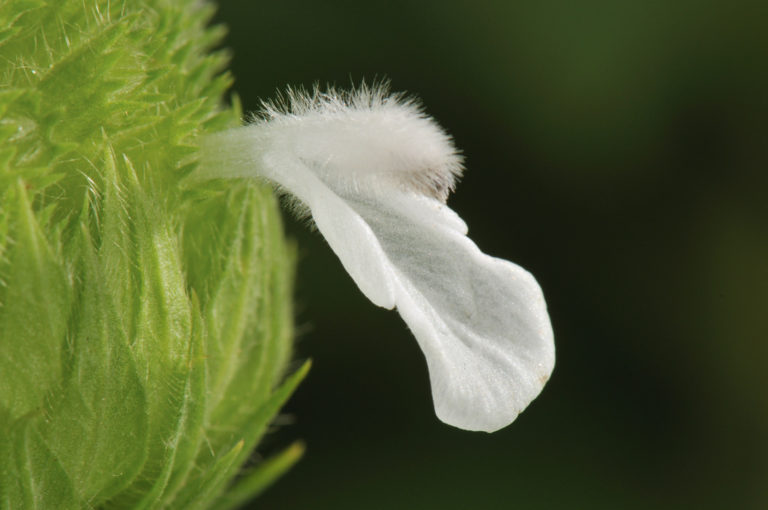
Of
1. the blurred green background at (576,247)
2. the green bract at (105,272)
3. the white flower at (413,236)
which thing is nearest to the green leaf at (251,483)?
the green bract at (105,272)

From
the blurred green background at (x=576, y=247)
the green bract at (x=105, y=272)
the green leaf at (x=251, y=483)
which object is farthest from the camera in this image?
the blurred green background at (x=576, y=247)

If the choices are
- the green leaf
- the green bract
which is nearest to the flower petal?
the green bract

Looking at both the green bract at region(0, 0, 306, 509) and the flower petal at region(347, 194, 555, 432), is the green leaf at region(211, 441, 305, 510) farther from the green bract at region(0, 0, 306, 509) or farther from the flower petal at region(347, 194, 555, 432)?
the flower petal at region(347, 194, 555, 432)

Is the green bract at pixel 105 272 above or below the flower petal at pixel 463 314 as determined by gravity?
above

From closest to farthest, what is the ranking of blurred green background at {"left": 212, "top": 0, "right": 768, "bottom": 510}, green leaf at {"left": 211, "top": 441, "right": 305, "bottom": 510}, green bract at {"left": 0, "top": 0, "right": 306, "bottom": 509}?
green bract at {"left": 0, "top": 0, "right": 306, "bottom": 509} → green leaf at {"left": 211, "top": 441, "right": 305, "bottom": 510} → blurred green background at {"left": 212, "top": 0, "right": 768, "bottom": 510}

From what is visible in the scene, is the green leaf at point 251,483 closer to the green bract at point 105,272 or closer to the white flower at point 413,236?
the green bract at point 105,272

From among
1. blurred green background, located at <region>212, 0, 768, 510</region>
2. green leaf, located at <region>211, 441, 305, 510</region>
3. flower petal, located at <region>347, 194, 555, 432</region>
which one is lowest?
flower petal, located at <region>347, 194, 555, 432</region>

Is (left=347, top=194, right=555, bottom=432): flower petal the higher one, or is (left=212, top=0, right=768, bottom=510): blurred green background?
(left=212, top=0, right=768, bottom=510): blurred green background
